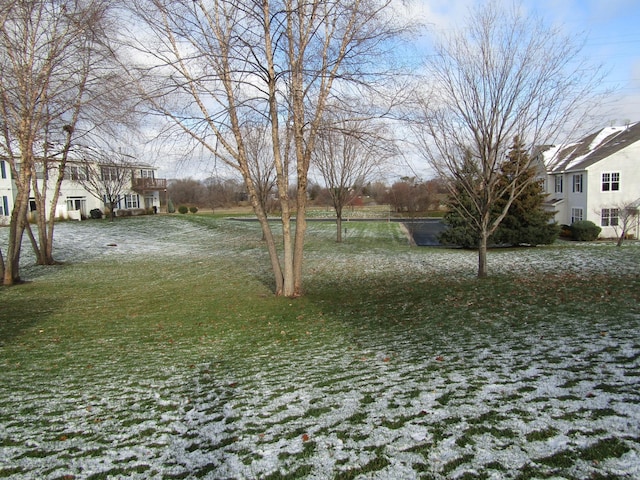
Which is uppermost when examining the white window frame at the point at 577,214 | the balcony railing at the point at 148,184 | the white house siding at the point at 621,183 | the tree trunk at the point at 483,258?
the balcony railing at the point at 148,184

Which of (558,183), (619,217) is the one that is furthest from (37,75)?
(558,183)

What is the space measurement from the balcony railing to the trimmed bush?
136 feet

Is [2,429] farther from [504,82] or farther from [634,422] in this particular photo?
[504,82]

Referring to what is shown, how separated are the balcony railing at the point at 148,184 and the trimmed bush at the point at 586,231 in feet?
136

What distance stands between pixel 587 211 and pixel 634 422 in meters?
30.0

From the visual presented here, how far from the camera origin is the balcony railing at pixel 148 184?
47322 millimetres

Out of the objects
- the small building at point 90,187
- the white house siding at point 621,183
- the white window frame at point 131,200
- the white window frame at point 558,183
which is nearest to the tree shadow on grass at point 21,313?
the small building at point 90,187

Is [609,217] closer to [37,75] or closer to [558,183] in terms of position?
[558,183]

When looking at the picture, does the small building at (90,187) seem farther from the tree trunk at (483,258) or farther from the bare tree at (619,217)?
the bare tree at (619,217)

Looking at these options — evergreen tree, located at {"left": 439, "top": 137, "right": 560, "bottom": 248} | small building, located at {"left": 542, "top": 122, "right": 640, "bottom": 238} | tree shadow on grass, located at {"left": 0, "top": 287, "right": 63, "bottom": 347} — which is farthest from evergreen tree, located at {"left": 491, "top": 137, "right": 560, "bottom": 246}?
tree shadow on grass, located at {"left": 0, "top": 287, "right": 63, "bottom": 347}

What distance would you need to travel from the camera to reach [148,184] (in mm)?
49156

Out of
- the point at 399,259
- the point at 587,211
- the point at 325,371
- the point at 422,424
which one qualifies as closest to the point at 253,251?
the point at 399,259

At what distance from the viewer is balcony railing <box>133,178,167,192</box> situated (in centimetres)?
4732

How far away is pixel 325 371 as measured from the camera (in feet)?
18.7
